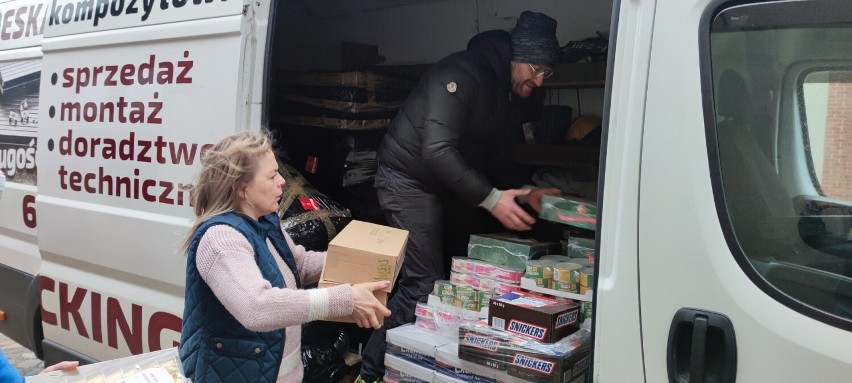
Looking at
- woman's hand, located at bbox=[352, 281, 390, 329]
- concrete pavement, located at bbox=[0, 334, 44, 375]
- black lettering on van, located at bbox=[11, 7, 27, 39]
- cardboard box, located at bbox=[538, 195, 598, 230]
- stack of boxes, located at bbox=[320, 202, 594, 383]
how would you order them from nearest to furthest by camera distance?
woman's hand, located at bbox=[352, 281, 390, 329]
stack of boxes, located at bbox=[320, 202, 594, 383]
cardboard box, located at bbox=[538, 195, 598, 230]
black lettering on van, located at bbox=[11, 7, 27, 39]
concrete pavement, located at bbox=[0, 334, 44, 375]

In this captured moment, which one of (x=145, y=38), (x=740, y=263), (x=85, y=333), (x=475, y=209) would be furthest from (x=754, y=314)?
(x=85, y=333)

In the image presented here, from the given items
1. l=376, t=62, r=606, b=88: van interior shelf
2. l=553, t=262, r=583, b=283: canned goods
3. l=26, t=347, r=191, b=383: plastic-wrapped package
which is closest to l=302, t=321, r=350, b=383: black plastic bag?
l=553, t=262, r=583, b=283: canned goods

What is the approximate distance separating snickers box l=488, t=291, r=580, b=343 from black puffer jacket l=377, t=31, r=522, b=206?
65 centimetres

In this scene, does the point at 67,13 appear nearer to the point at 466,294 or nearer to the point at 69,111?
the point at 69,111

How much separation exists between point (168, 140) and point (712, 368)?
225 centimetres

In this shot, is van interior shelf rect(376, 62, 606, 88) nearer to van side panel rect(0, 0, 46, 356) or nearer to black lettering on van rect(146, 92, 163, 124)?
black lettering on van rect(146, 92, 163, 124)

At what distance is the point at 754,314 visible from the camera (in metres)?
1.45

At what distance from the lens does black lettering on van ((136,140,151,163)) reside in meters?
2.95

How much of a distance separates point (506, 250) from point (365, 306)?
0.88 m

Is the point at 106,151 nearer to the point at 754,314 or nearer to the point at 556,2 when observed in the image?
the point at 556,2

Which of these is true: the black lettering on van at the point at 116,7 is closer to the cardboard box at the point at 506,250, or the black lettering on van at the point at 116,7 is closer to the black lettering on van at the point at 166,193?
the black lettering on van at the point at 166,193

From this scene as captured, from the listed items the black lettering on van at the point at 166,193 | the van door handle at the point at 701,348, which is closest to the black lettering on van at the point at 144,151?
the black lettering on van at the point at 166,193

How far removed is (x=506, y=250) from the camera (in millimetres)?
2646

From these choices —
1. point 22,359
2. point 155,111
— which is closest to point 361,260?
point 155,111
